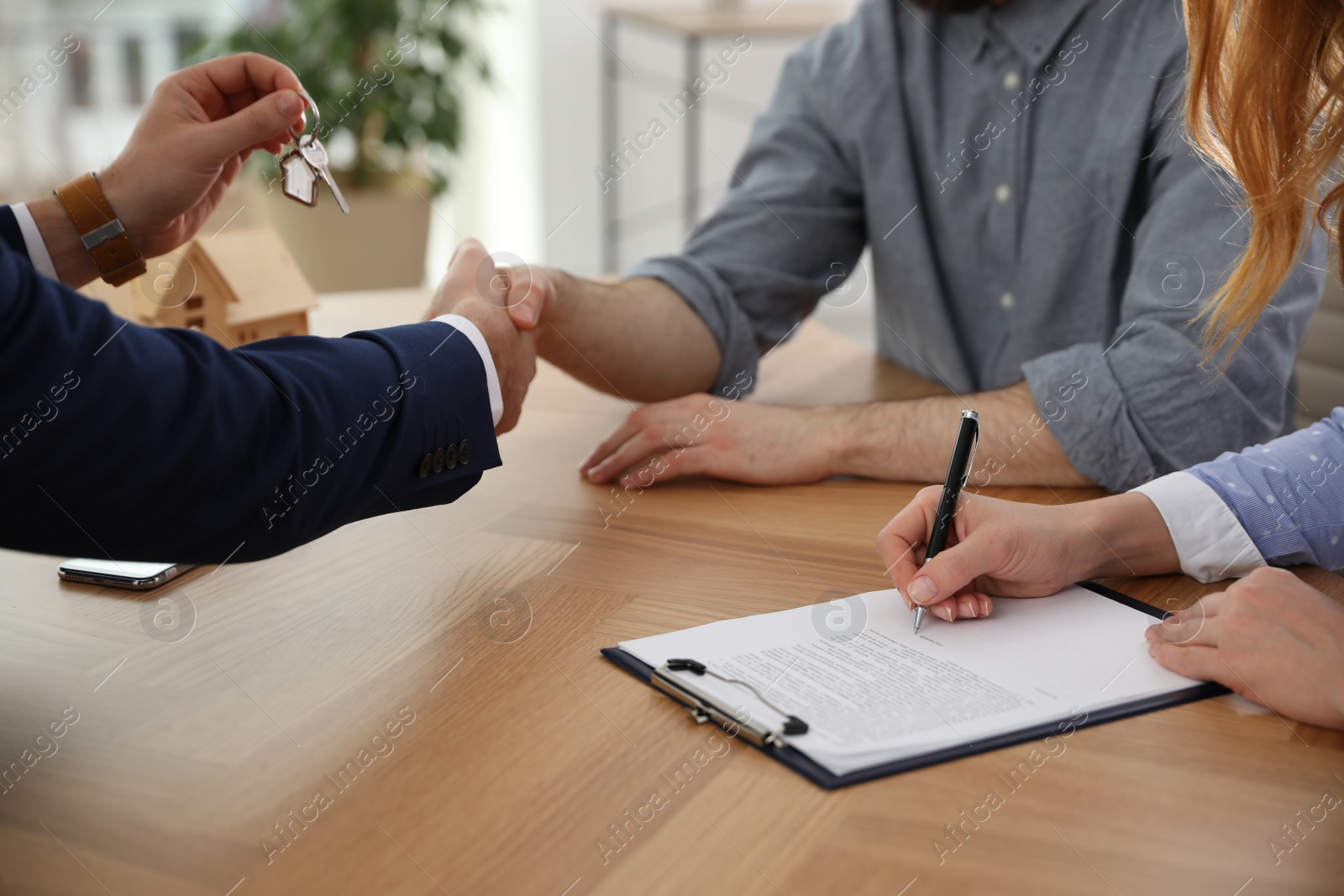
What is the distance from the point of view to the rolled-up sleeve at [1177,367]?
1.16 meters

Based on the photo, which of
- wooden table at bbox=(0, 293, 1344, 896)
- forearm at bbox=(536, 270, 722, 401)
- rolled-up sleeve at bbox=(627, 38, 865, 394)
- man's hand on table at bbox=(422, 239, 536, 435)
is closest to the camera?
wooden table at bbox=(0, 293, 1344, 896)

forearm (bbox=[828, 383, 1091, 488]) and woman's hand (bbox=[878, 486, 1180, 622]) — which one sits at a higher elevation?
woman's hand (bbox=[878, 486, 1180, 622])

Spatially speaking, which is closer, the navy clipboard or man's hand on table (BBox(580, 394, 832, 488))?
the navy clipboard

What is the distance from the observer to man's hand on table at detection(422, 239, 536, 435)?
41.4 inches

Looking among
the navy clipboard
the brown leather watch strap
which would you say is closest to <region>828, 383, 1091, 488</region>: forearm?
the navy clipboard

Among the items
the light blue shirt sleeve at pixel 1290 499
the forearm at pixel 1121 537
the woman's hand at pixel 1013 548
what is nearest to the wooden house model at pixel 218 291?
the woman's hand at pixel 1013 548

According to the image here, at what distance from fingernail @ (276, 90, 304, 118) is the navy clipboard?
1.96 feet

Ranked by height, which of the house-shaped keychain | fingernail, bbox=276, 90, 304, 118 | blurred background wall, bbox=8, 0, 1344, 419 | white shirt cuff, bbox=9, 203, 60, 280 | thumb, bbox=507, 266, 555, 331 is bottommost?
blurred background wall, bbox=8, 0, 1344, 419

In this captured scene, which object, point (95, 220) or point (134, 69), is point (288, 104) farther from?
point (134, 69)

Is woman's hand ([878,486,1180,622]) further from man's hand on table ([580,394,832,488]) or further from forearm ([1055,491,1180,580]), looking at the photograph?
man's hand on table ([580,394,832,488])

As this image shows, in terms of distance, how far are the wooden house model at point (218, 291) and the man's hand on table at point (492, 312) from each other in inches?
7.5

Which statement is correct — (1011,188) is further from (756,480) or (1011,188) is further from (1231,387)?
(756,480)

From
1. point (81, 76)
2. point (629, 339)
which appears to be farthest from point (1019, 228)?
point (81, 76)

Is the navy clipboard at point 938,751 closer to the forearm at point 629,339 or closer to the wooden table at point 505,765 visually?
the wooden table at point 505,765
